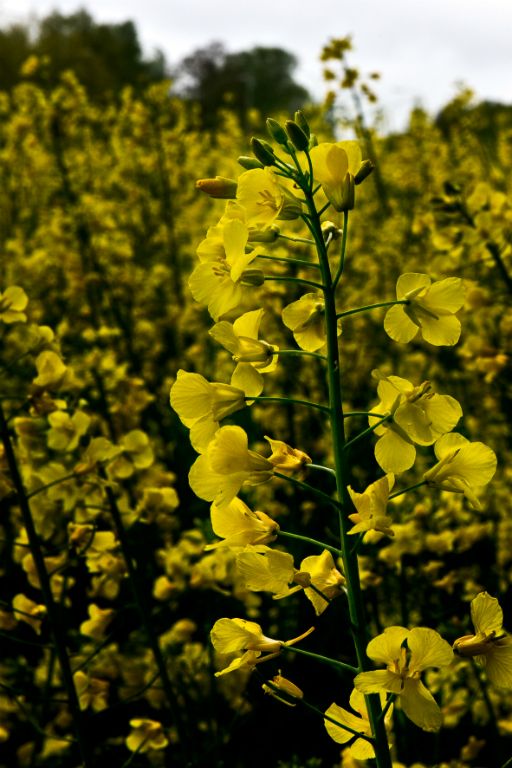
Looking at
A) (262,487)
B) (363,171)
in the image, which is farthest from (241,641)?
(262,487)

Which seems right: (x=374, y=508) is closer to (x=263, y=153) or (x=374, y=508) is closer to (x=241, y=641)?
(x=241, y=641)

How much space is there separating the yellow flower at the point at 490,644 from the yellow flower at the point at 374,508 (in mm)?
178

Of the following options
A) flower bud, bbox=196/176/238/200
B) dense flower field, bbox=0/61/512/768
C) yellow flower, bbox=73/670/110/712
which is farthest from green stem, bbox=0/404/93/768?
flower bud, bbox=196/176/238/200

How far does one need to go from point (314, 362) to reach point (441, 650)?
3.46 meters

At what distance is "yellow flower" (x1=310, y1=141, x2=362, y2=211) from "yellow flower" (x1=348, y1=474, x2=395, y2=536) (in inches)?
17.4

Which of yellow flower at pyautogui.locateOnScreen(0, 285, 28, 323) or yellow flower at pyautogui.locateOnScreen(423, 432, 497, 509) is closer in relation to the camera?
yellow flower at pyautogui.locateOnScreen(423, 432, 497, 509)

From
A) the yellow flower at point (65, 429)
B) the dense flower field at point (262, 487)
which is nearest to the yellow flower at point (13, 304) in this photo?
the dense flower field at point (262, 487)

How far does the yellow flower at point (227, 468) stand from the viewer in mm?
1203

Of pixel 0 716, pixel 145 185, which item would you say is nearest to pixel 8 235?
pixel 145 185

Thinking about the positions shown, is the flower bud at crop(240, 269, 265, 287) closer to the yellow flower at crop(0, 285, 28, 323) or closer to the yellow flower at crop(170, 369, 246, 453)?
the yellow flower at crop(170, 369, 246, 453)

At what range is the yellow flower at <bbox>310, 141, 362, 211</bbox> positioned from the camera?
1248 mm

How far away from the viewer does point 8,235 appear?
8016 millimetres

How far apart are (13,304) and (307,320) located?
1121mm

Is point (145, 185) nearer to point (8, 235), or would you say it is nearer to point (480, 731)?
point (8, 235)
